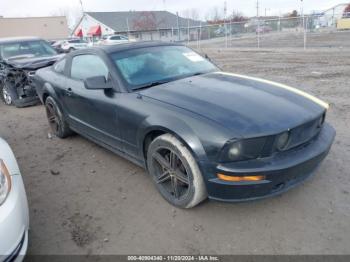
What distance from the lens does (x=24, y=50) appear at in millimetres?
8688

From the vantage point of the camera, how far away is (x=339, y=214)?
2.83 m

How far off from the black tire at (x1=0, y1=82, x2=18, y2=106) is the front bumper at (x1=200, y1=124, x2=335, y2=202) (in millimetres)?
6823

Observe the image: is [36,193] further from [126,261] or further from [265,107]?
[265,107]

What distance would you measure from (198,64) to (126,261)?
2.59 meters

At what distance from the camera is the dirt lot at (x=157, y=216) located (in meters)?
2.58

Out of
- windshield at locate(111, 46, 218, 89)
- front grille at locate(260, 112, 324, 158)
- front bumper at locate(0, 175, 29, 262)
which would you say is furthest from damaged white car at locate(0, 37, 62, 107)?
front grille at locate(260, 112, 324, 158)

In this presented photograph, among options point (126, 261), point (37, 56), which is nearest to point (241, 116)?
point (126, 261)

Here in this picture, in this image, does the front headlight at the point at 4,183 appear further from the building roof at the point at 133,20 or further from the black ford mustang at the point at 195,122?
the building roof at the point at 133,20

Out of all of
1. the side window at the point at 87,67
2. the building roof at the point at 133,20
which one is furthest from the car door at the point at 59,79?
the building roof at the point at 133,20

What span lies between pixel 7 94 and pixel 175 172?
679 cm

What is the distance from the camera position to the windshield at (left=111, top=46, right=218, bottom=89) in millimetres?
3498

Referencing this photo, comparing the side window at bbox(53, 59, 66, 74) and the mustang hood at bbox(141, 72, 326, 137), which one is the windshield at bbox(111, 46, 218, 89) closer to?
the mustang hood at bbox(141, 72, 326, 137)

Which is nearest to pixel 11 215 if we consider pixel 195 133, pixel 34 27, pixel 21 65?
pixel 195 133

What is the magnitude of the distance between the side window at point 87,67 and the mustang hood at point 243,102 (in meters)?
0.80
